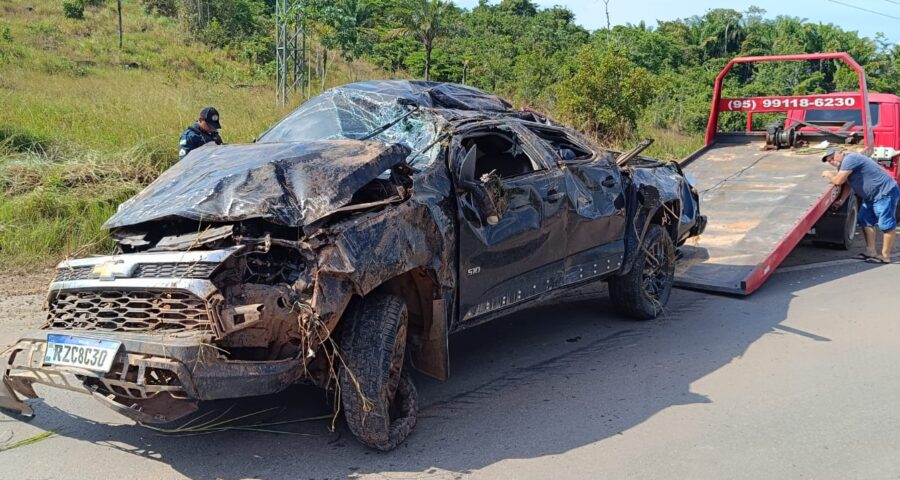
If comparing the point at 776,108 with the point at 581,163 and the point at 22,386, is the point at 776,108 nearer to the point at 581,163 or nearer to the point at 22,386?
the point at 581,163

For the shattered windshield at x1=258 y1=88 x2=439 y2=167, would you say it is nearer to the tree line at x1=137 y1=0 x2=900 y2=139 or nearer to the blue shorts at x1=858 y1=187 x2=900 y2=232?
the blue shorts at x1=858 y1=187 x2=900 y2=232

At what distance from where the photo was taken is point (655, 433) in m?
4.36

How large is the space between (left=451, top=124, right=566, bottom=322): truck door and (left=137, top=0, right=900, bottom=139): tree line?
14013mm

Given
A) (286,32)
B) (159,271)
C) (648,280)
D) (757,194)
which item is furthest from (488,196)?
(286,32)

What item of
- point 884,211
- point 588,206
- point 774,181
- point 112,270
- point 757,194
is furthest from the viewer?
point 774,181

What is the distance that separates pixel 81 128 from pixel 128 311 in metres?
8.69

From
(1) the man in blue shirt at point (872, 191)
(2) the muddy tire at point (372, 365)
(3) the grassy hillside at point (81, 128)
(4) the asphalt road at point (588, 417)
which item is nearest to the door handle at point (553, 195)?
(4) the asphalt road at point (588, 417)

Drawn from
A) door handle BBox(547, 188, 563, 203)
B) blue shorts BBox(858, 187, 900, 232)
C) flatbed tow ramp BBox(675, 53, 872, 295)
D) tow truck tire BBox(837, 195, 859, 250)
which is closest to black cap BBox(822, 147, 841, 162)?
flatbed tow ramp BBox(675, 53, 872, 295)

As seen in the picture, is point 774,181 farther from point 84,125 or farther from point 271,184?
point 84,125

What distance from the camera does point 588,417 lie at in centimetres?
458

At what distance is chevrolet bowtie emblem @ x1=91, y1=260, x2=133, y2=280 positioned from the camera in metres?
3.62

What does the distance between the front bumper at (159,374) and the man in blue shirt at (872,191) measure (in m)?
8.28

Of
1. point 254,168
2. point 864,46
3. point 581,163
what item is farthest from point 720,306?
point 864,46

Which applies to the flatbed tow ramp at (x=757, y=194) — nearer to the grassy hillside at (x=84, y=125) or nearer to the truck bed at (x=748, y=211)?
the truck bed at (x=748, y=211)
